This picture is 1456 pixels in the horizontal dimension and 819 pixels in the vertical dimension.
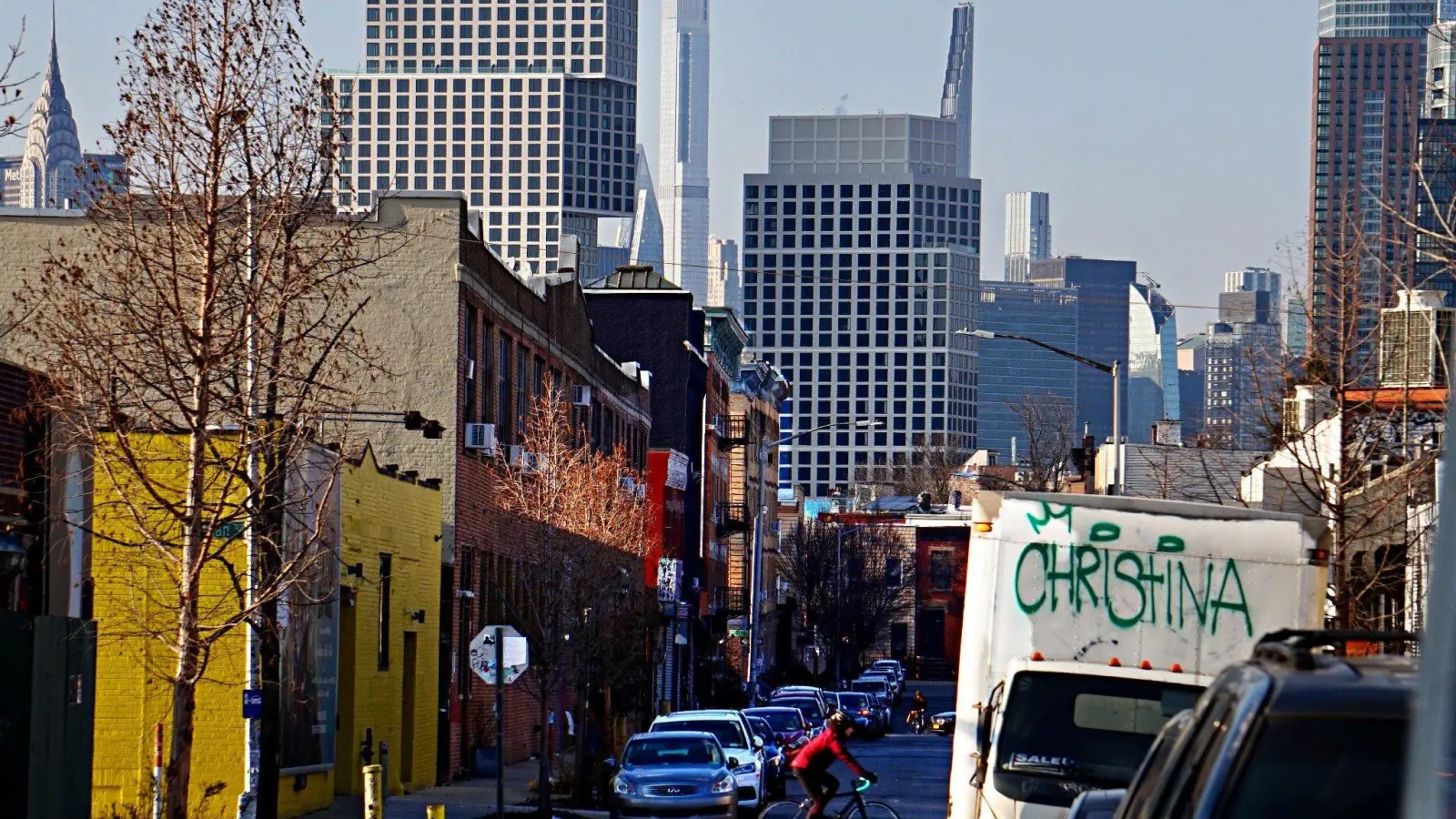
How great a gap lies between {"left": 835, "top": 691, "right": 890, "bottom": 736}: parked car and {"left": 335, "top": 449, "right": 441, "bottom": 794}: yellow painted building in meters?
22.5

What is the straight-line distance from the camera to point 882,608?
10712 cm

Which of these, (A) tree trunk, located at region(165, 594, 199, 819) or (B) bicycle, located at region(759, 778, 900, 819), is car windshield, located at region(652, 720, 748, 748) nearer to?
(B) bicycle, located at region(759, 778, 900, 819)

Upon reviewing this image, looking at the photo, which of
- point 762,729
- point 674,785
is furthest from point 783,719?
point 674,785

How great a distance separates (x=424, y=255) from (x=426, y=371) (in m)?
2.01

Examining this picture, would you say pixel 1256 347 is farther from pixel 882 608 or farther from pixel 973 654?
pixel 882 608

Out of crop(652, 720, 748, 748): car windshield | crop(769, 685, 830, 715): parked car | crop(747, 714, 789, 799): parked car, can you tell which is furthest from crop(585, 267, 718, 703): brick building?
crop(652, 720, 748, 748): car windshield

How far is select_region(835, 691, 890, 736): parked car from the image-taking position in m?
58.5

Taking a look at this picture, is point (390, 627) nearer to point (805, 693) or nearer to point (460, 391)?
point (460, 391)

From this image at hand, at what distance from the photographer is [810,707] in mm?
52094

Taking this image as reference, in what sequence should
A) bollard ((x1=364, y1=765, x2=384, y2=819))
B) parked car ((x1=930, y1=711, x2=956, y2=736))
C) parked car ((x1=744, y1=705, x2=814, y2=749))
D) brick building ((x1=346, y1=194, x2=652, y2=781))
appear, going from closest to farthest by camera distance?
bollard ((x1=364, y1=765, x2=384, y2=819))
brick building ((x1=346, y1=194, x2=652, y2=781))
parked car ((x1=744, y1=705, x2=814, y2=749))
parked car ((x1=930, y1=711, x2=956, y2=736))

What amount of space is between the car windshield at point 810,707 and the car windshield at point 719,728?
17715 millimetres

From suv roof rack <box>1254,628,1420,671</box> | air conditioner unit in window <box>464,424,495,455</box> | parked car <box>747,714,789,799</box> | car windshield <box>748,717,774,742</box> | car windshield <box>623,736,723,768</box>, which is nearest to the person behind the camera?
suv roof rack <box>1254,628,1420,671</box>

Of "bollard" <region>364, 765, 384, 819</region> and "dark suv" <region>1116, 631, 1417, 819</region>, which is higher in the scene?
"dark suv" <region>1116, 631, 1417, 819</region>

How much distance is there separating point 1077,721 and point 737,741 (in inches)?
736
